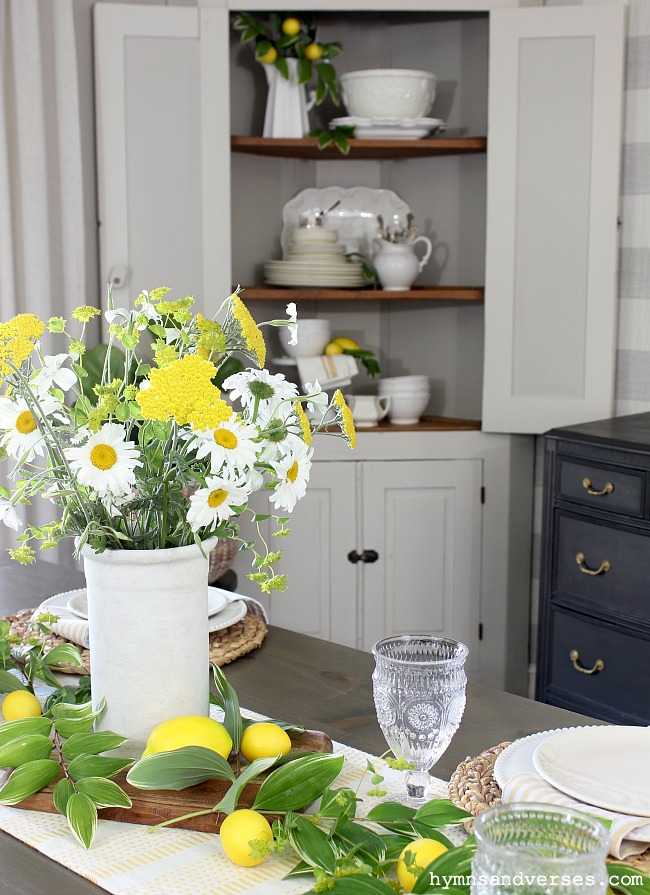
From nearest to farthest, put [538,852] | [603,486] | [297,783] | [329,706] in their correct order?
[538,852], [297,783], [329,706], [603,486]

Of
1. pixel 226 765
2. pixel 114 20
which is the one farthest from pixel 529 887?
pixel 114 20

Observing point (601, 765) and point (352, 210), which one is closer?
point (601, 765)

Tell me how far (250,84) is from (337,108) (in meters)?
0.29

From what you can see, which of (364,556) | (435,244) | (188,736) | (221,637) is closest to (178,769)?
(188,736)

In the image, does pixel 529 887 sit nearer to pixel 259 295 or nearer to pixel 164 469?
pixel 164 469

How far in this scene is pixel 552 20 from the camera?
9.56 ft

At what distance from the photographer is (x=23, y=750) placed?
99cm

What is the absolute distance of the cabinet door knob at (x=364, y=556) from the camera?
10.5ft

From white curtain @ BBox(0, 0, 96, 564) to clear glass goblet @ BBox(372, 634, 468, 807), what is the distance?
7.04ft

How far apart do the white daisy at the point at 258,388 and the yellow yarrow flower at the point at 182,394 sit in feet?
0.25

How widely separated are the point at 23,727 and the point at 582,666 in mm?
1777

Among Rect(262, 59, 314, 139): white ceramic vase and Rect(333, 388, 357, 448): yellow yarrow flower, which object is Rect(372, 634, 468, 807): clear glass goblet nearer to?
Rect(333, 388, 357, 448): yellow yarrow flower

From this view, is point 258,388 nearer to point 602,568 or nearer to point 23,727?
point 23,727

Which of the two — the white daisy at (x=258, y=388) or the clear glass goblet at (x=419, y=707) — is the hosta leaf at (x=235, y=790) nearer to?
the clear glass goblet at (x=419, y=707)
